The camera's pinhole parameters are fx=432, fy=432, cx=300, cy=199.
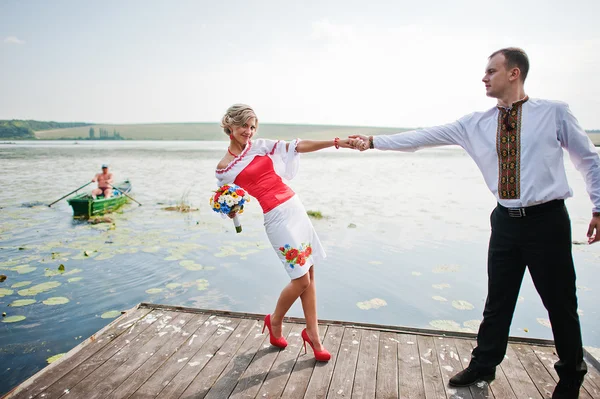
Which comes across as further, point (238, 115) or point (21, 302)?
point (21, 302)

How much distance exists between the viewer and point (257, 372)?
3025 millimetres

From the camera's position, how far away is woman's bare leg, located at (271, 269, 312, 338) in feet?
10.4

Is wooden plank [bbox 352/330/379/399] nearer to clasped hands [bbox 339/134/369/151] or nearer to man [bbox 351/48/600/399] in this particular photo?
man [bbox 351/48/600/399]

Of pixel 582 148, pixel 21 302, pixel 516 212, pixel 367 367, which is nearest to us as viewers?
pixel 582 148

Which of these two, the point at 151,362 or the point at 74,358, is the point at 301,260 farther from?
the point at 74,358

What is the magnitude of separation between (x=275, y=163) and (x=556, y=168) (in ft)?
6.06

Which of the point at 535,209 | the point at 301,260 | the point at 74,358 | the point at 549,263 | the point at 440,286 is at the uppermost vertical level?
the point at 535,209

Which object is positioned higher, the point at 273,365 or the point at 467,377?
the point at 467,377

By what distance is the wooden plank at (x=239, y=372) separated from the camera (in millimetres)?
2797

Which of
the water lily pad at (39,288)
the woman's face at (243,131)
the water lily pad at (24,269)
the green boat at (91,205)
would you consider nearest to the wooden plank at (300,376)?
the woman's face at (243,131)

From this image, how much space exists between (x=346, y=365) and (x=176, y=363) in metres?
1.24

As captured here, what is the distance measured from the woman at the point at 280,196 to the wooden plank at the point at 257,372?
10cm

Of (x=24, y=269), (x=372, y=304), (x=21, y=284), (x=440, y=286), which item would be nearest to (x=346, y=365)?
(x=372, y=304)

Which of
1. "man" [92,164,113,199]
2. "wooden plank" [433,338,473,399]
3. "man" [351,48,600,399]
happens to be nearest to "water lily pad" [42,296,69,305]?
"wooden plank" [433,338,473,399]
